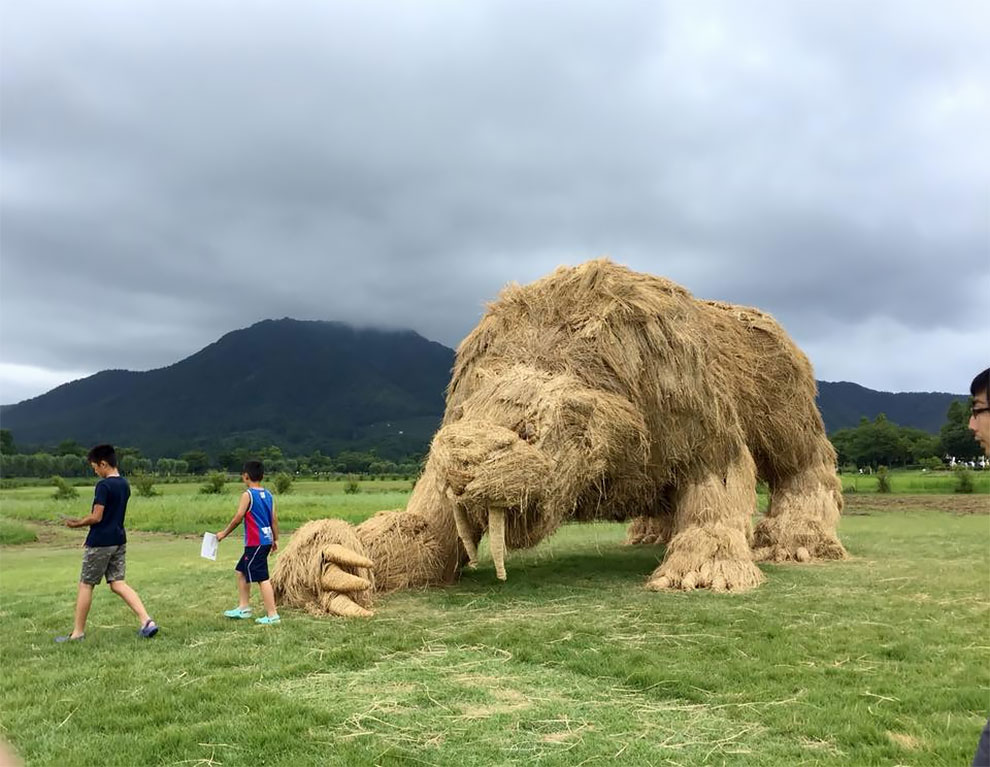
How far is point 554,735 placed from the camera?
3.18 meters

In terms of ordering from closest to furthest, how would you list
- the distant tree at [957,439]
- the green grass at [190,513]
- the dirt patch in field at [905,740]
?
the dirt patch in field at [905,740]
the green grass at [190,513]
the distant tree at [957,439]

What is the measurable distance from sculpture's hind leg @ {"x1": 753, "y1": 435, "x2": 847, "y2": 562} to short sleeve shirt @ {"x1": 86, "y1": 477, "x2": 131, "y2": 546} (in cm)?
729

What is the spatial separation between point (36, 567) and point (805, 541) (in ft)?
35.9

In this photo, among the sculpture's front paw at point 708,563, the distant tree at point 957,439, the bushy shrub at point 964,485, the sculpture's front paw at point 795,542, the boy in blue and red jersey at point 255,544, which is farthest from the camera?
the distant tree at point 957,439

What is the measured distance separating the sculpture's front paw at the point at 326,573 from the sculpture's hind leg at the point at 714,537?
9.18 ft

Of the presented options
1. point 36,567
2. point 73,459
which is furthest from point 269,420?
point 36,567

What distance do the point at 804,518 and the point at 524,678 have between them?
7.03 metres

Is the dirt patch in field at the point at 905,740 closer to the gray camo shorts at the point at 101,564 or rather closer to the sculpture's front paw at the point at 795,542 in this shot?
the gray camo shorts at the point at 101,564

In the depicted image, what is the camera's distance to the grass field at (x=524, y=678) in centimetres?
307

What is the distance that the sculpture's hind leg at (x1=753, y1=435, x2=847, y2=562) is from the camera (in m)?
9.44

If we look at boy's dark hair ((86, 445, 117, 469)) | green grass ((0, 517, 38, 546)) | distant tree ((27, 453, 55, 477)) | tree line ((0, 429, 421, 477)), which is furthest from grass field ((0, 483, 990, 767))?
distant tree ((27, 453, 55, 477))

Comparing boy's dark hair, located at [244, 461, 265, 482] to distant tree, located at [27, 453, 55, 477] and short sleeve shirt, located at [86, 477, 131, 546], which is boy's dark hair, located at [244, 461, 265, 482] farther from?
distant tree, located at [27, 453, 55, 477]

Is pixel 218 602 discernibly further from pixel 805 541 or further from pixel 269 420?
pixel 269 420

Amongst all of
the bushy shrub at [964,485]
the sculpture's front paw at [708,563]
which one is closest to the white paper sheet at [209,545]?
the sculpture's front paw at [708,563]
